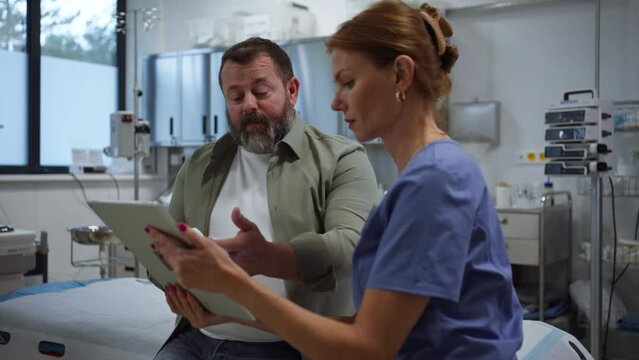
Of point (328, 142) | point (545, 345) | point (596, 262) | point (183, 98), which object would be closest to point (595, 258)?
point (596, 262)

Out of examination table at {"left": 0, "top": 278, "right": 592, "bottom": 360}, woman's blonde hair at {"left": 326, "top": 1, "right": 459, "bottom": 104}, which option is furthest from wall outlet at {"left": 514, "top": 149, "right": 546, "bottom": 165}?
woman's blonde hair at {"left": 326, "top": 1, "right": 459, "bottom": 104}

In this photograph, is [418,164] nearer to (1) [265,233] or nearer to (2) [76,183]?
(1) [265,233]

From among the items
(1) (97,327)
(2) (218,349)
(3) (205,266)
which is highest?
(3) (205,266)

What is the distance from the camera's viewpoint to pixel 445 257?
0.98 metres

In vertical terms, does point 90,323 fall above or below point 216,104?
below

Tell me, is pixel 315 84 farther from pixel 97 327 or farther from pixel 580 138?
pixel 97 327

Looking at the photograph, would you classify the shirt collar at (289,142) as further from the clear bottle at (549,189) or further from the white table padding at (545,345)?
the clear bottle at (549,189)

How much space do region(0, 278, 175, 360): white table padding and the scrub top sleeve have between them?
1.25 m

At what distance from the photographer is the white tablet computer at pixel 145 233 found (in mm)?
1072

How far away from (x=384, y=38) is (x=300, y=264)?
1.98ft

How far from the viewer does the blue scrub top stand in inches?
38.8

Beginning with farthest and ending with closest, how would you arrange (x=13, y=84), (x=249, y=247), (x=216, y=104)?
(x=216, y=104), (x=13, y=84), (x=249, y=247)

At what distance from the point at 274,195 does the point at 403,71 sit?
2.13 ft

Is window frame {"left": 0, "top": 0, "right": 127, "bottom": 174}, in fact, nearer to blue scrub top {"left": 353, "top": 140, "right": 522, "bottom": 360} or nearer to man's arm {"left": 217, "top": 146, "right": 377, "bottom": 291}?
man's arm {"left": 217, "top": 146, "right": 377, "bottom": 291}
